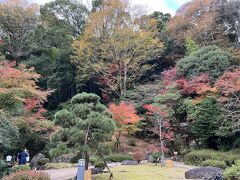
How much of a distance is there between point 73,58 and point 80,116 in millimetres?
17013

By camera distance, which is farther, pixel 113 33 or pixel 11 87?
pixel 113 33

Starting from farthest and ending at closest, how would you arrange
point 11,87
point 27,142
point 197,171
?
1. point 27,142
2. point 11,87
3. point 197,171

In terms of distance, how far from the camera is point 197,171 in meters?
11.0

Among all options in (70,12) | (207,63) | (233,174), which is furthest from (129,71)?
(233,174)

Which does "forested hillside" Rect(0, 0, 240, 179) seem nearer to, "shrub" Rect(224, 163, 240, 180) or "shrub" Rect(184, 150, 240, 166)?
"shrub" Rect(184, 150, 240, 166)

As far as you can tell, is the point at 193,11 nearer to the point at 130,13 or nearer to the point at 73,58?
the point at 130,13

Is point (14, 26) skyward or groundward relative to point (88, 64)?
skyward

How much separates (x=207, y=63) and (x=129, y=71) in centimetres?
844

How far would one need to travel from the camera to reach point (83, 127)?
10.8 meters

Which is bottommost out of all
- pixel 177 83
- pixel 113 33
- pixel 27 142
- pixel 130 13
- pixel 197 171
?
pixel 197 171

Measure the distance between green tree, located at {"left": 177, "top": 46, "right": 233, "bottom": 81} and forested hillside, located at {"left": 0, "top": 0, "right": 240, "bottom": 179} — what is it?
0.07 metres

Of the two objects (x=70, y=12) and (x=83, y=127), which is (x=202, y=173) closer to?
(x=83, y=127)

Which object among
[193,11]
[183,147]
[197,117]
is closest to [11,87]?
[197,117]

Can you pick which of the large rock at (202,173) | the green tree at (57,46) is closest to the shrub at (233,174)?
the large rock at (202,173)
